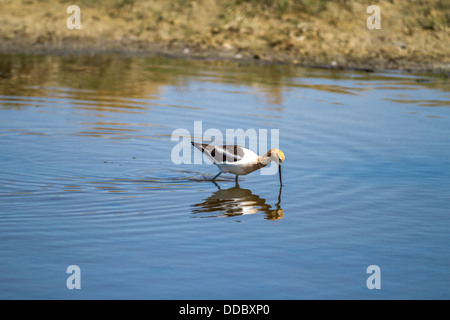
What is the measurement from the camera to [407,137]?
12.5 m

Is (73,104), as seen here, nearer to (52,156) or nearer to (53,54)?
(52,156)

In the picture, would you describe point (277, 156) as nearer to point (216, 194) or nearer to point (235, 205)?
point (216, 194)

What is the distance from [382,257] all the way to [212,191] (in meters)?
2.93

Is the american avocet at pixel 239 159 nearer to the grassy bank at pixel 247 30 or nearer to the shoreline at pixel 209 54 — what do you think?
the shoreline at pixel 209 54

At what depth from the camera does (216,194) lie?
30.6ft

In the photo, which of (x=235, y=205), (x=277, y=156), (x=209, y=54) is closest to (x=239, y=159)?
(x=277, y=156)

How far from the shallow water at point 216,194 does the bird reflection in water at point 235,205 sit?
3 centimetres

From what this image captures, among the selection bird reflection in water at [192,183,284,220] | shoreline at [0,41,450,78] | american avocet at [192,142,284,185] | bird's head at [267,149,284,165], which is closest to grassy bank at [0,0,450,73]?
shoreline at [0,41,450,78]

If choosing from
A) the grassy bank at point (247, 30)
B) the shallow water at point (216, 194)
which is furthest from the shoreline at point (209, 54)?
the shallow water at point (216, 194)

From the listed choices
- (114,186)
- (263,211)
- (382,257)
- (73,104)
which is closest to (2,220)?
(114,186)

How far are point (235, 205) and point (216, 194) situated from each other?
524mm

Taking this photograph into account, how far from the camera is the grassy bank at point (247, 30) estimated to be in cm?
1995
